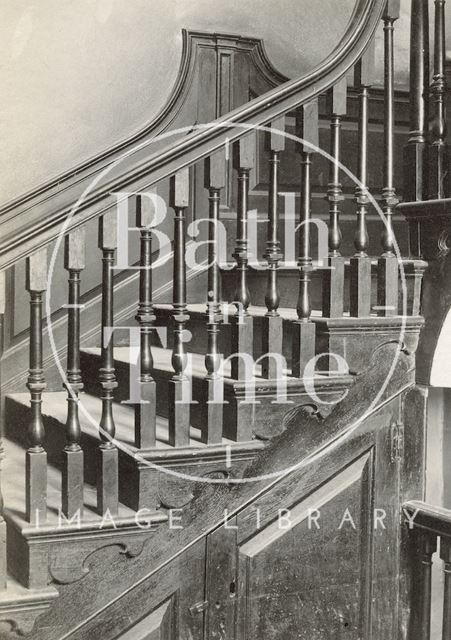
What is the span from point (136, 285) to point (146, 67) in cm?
117

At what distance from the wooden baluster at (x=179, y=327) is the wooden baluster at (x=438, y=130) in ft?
3.27

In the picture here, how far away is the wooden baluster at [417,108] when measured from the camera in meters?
2.77

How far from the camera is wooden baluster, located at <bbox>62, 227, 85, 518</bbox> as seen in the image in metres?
2.22

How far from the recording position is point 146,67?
158 inches

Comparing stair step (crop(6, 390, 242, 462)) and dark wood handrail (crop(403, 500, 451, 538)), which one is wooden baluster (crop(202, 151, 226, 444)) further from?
dark wood handrail (crop(403, 500, 451, 538))

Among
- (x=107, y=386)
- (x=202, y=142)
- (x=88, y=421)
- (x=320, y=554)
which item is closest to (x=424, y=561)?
(x=320, y=554)

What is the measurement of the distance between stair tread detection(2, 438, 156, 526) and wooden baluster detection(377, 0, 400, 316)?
108 cm

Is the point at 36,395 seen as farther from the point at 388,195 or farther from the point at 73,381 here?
the point at 388,195

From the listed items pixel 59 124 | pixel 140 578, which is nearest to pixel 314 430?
pixel 140 578

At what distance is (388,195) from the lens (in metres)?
2.64

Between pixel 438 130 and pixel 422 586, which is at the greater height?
pixel 438 130

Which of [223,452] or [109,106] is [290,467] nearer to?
[223,452]

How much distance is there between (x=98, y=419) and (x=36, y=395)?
1.94 ft

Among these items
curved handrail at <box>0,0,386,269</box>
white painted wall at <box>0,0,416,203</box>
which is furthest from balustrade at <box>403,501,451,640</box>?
white painted wall at <box>0,0,416,203</box>
